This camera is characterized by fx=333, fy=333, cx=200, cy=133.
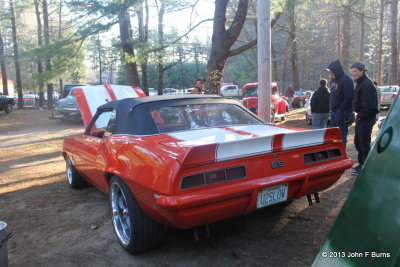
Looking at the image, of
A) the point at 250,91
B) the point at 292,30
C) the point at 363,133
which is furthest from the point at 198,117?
the point at 292,30

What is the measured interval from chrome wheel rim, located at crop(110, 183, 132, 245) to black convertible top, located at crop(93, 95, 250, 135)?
623 mm

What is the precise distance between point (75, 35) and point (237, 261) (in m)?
10.4

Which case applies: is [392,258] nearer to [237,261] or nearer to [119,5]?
[237,261]

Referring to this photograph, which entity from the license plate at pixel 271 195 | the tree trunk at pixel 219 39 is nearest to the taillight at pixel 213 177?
the license plate at pixel 271 195

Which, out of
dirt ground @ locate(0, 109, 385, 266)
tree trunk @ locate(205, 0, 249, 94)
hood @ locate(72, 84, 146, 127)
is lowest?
dirt ground @ locate(0, 109, 385, 266)

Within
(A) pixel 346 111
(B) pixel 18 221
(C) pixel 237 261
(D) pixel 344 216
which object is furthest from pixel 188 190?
(A) pixel 346 111

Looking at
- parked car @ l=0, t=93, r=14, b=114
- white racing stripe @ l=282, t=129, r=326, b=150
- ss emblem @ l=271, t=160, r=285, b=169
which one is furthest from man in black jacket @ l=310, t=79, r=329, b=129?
parked car @ l=0, t=93, r=14, b=114

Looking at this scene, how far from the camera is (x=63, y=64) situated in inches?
449

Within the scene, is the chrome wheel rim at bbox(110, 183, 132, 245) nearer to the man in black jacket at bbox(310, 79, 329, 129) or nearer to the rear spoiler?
the rear spoiler

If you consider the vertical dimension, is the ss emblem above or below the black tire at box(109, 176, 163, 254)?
above

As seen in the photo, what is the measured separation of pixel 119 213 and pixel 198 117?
4.44ft

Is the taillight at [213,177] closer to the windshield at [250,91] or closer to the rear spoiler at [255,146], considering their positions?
the rear spoiler at [255,146]

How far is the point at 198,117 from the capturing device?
3814mm

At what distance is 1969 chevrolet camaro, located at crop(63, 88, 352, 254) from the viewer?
258cm
